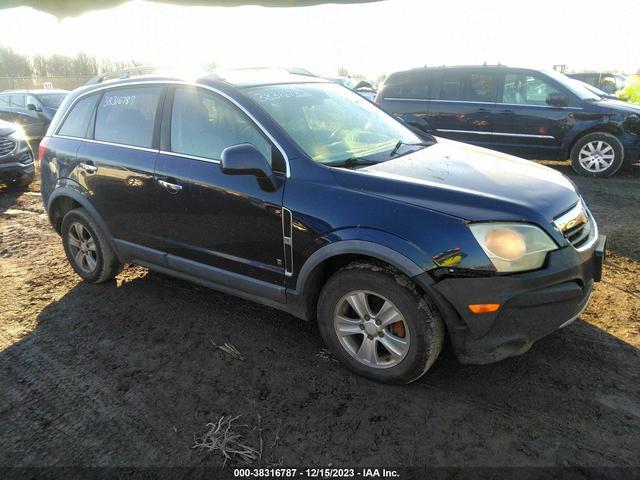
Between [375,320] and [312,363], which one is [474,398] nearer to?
[375,320]

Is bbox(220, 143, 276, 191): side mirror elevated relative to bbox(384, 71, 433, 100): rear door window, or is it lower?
lower

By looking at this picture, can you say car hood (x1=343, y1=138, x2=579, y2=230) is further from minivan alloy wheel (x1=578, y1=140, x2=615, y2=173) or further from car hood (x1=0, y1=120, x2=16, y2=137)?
car hood (x1=0, y1=120, x2=16, y2=137)

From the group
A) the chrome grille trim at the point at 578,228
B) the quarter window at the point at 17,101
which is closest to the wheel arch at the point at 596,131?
the chrome grille trim at the point at 578,228

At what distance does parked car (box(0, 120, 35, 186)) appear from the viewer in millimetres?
7801

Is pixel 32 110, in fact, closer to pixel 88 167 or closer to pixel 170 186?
pixel 88 167

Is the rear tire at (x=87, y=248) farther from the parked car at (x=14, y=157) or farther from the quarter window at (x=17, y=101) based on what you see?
the quarter window at (x=17, y=101)

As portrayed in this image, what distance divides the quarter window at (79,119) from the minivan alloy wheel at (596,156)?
7.04m

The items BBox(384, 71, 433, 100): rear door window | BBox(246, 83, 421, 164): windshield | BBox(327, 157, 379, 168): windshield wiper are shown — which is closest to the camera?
BBox(327, 157, 379, 168): windshield wiper

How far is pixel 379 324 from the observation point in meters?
2.71

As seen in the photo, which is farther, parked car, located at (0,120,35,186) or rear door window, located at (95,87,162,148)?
parked car, located at (0,120,35,186)

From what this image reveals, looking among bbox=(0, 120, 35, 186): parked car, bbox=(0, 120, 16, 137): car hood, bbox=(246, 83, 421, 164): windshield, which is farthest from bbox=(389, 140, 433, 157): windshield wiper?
bbox=(0, 120, 16, 137): car hood

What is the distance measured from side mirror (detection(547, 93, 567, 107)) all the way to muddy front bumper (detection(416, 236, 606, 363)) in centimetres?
598

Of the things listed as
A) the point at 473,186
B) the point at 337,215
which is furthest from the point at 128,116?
the point at 473,186

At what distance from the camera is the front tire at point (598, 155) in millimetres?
7402
